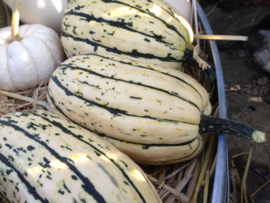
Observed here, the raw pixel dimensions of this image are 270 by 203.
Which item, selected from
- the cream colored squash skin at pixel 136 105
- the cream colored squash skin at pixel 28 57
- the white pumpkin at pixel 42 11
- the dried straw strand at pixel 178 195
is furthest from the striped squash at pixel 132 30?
the dried straw strand at pixel 178 195

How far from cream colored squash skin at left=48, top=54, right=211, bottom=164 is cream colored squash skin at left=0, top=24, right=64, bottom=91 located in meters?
0.38

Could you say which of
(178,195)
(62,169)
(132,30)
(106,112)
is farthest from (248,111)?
(62,169)

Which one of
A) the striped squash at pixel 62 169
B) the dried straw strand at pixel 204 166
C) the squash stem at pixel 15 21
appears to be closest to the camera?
the striped squash at pixel 62 169

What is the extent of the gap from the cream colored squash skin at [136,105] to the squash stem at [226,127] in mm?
44

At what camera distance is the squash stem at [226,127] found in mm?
979

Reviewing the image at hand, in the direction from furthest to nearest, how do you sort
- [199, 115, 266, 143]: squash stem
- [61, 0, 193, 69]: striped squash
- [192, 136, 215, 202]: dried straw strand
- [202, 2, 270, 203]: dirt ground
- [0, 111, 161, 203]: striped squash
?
[202, 2, 270, 203]: dirt ground
[61, 0, 193, 69]: striped squash
[192, 136, 215, 202]: dried straw strand
[199, 115, 266, 143]: squash stem
[0, 111, 161, 203]: striped squash

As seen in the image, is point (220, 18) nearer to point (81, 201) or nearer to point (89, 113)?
point (89, 113)

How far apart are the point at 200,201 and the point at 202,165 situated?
0.17 meters

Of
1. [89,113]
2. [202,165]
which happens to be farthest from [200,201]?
[89,113]

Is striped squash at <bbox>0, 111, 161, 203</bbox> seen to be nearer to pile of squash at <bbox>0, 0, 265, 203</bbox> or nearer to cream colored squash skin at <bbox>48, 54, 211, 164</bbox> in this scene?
pile of squash at <bbox>0, 0, 265, 203</bbox>

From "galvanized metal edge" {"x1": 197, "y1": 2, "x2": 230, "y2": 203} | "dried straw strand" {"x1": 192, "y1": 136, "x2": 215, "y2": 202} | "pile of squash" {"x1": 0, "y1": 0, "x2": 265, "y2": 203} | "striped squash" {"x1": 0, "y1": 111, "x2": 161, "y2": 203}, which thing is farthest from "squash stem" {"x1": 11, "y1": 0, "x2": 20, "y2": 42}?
"dried straw strand" {"x1": 192, "y1": 136, "x2": 215, "y2": 202}

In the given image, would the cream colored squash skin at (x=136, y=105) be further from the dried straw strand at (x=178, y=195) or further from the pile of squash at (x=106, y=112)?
the dried straw strand at (x=178, y=195)

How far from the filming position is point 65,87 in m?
1.12

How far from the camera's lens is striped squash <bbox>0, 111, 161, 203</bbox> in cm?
81
